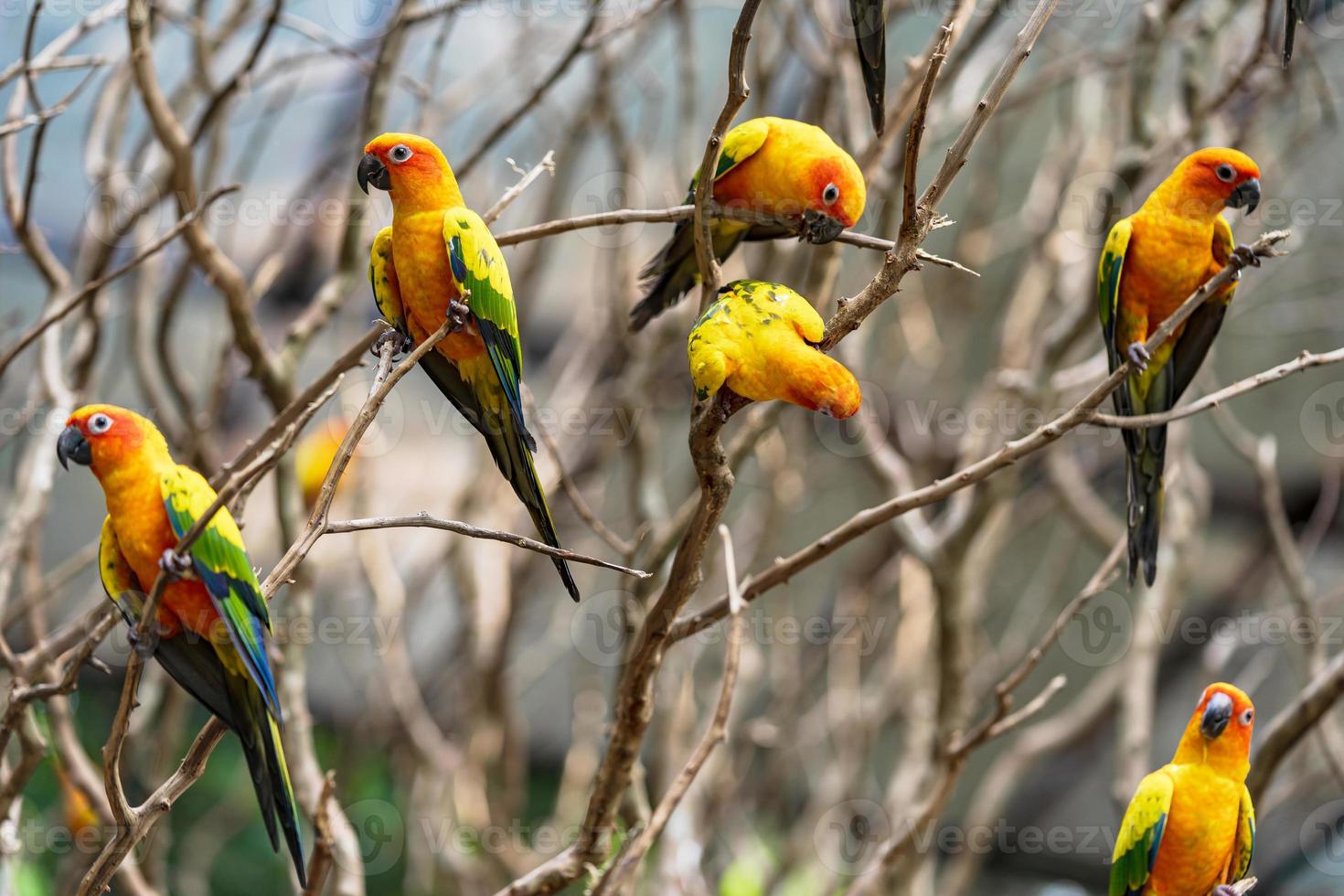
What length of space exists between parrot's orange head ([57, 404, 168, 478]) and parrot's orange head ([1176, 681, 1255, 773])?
1.73 meters

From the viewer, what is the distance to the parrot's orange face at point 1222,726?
1.95 metres

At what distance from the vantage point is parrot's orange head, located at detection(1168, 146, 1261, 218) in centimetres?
216

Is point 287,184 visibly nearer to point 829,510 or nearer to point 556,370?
point 556,370

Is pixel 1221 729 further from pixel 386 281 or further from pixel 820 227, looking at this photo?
pixel 386 281

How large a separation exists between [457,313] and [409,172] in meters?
0.24

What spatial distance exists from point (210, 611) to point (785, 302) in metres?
0.95

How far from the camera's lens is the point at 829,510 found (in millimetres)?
7633

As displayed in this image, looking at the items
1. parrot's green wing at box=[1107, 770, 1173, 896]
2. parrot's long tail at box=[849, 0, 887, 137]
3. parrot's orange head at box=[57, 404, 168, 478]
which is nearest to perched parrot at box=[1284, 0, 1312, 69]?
parrot's long tail at box=[849, 0, 887, 137]

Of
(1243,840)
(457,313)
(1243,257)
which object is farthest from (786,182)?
(1243,840)

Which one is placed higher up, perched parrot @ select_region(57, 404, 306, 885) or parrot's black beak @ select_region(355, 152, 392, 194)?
parrot's black beak @ select_region(355, 152, 392, 194)

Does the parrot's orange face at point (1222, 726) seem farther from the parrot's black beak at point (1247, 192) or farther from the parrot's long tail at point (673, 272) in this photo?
the parrot's long tail at point (673, 272)

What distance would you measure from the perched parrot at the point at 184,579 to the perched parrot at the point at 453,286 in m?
0.42

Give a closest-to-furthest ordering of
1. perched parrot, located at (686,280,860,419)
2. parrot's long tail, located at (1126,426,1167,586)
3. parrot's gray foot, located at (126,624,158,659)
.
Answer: parrot's gray foot, located at (126,624,158,659)
perched parrot, located at (686,280,860,419)
parrot's long tail, located at (1126,426,1167,586)

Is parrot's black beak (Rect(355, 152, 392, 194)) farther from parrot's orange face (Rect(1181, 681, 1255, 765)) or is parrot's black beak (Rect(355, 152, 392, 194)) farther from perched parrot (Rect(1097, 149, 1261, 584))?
parrot's orange face (Rect(1181, 681, 1255, 765))
